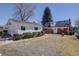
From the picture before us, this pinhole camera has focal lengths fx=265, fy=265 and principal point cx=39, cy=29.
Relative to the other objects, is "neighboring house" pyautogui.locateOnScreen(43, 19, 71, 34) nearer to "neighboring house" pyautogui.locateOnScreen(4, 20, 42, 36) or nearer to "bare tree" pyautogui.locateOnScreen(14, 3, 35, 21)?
"neighboring house" pyautogui.locateOnScreen(4, 20, 42, 36)

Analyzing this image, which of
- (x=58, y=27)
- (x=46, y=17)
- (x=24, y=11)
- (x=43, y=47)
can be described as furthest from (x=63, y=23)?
(x=24, y=11)

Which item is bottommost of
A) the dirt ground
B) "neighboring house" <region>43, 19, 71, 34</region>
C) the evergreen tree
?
the dirt ground

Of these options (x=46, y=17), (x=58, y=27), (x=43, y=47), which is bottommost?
(x=43, y=47)

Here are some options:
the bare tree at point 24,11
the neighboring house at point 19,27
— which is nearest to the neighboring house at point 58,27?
the neighboring house at point 19,27

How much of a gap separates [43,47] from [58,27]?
0.29m

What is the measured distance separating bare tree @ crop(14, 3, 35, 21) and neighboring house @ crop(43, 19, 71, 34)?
0.80 feet

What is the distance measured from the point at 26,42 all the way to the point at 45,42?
216 millimetres

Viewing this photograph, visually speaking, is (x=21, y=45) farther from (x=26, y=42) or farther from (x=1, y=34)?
(x=1, y=34)

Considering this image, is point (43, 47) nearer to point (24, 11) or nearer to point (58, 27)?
point (58, 27)

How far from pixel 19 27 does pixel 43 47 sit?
1.16 ft

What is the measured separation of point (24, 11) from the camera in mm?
2992

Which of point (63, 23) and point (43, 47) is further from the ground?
point (63, 23)

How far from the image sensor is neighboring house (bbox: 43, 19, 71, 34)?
300cm

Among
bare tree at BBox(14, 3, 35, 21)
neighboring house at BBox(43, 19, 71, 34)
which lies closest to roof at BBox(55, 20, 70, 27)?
neighboring house at BBox(43, 19, 71, 34)
